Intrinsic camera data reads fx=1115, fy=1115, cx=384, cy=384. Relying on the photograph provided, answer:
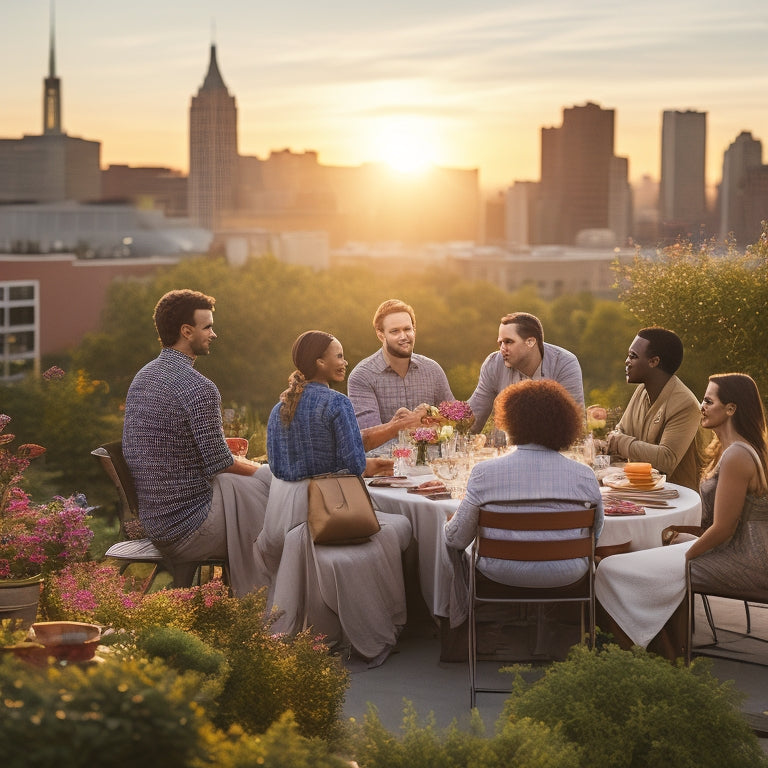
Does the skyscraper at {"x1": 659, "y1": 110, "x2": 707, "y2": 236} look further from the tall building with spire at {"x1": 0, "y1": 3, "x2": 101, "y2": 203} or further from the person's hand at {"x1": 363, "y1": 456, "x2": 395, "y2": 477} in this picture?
the person's hand at {"x1": 363, "y1": 456, "x2": 395, "y2": 477}

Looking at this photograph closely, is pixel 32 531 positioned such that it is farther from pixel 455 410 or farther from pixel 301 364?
pixel 455 410

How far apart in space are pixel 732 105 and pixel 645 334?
287ft

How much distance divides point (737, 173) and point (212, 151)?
63304mm

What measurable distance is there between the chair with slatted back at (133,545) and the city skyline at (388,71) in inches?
3124

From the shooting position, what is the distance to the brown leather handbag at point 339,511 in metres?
4.62

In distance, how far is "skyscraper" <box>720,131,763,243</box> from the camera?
64375 millimetres

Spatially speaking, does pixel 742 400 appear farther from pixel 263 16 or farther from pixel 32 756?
pixel 263 16

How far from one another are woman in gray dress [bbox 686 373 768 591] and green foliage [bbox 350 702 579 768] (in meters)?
1.63

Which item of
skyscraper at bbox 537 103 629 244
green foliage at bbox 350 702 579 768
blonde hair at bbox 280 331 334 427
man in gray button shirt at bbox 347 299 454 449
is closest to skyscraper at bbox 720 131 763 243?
skyscraper at bbox 537 103 629 244

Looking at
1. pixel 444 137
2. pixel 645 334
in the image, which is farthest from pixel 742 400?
pixel 444 137

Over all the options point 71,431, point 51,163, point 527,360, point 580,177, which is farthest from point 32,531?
point 580,177

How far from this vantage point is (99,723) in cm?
182

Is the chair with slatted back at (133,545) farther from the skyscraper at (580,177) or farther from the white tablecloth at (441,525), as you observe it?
the skyscraper at (580,177)

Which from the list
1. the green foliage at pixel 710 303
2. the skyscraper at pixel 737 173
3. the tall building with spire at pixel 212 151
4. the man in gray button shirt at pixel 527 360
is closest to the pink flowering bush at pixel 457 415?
the man in gray button shirt at pixel 527 360
